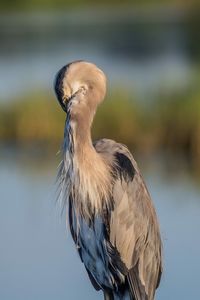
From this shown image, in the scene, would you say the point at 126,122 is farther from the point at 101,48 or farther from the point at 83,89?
the point at 101,48

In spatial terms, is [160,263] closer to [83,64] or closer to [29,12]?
[83,64]

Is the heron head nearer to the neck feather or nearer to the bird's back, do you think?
the neck feather

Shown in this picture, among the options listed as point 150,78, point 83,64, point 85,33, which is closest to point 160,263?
point 83,64

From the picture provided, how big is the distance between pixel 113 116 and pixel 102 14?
19.6 m

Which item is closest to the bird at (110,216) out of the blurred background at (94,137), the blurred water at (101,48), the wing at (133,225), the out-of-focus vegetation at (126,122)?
the wing at (133,225)

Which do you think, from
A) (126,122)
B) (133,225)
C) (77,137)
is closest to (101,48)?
(126,122)

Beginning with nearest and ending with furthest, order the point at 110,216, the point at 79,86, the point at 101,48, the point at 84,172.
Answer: the point at 79,86 → the point at 84,172 → the point at 110,216 → the point at 101,48

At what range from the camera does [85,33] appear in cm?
2656

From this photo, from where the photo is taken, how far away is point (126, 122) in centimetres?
1275

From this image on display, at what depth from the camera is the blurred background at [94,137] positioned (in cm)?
880

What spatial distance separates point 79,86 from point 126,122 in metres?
7.48

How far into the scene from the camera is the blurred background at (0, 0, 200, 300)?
8.80 metres

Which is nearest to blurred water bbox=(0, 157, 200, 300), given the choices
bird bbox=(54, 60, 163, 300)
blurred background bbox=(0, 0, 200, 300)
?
blurred background bbox=(0, 0, 200, 300)

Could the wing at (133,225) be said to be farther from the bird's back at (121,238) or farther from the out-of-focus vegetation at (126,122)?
the out-of-focus vegetation at (126,122)
